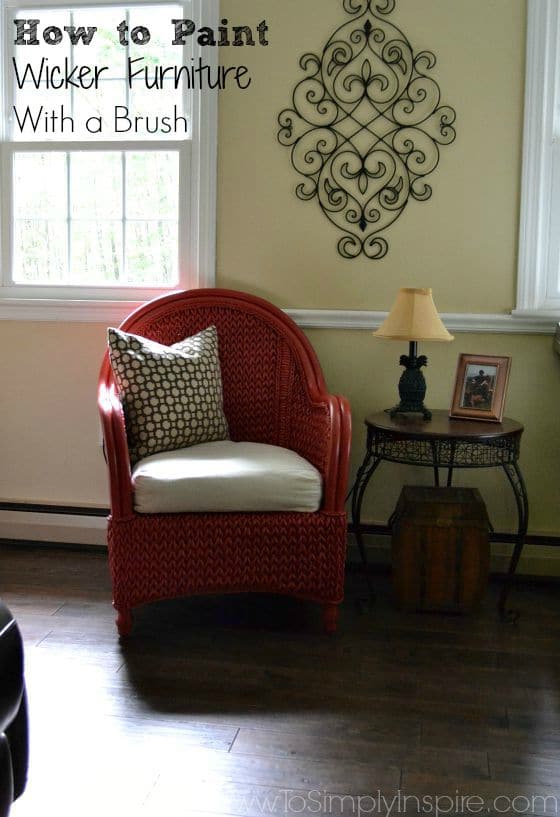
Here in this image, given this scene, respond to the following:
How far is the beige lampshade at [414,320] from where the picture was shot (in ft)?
10.1

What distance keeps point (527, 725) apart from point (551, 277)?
1.73 m

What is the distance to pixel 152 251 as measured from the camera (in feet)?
11.9

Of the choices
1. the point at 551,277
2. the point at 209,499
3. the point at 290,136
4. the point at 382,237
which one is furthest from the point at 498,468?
the point at 290,136

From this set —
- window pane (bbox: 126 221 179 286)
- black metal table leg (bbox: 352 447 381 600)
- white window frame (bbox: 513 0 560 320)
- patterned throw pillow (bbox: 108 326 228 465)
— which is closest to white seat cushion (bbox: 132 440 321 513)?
patterned throw pillow (bbox: 108 326 228 465)

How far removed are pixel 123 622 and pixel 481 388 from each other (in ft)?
4.81

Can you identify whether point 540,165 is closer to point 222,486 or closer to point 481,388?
point 481,388

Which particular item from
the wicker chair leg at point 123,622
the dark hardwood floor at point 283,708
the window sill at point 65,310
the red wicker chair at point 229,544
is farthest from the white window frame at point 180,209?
the wicker chair leg at point 123,622

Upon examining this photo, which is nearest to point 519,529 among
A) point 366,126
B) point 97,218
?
point 366,126

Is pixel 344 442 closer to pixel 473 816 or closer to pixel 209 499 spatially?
pixel 209 499

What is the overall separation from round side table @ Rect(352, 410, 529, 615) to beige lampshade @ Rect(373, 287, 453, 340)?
30cm

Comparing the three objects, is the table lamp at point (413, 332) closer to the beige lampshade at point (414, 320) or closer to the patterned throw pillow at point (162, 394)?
the beige lampshade at point (414, 320)

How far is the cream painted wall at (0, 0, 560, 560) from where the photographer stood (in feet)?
10.9

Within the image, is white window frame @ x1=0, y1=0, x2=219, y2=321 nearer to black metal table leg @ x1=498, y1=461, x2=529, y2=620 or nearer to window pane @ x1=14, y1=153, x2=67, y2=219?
window pane @ x1=14, y1=153, x2=67, y2=219

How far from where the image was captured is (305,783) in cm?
203
